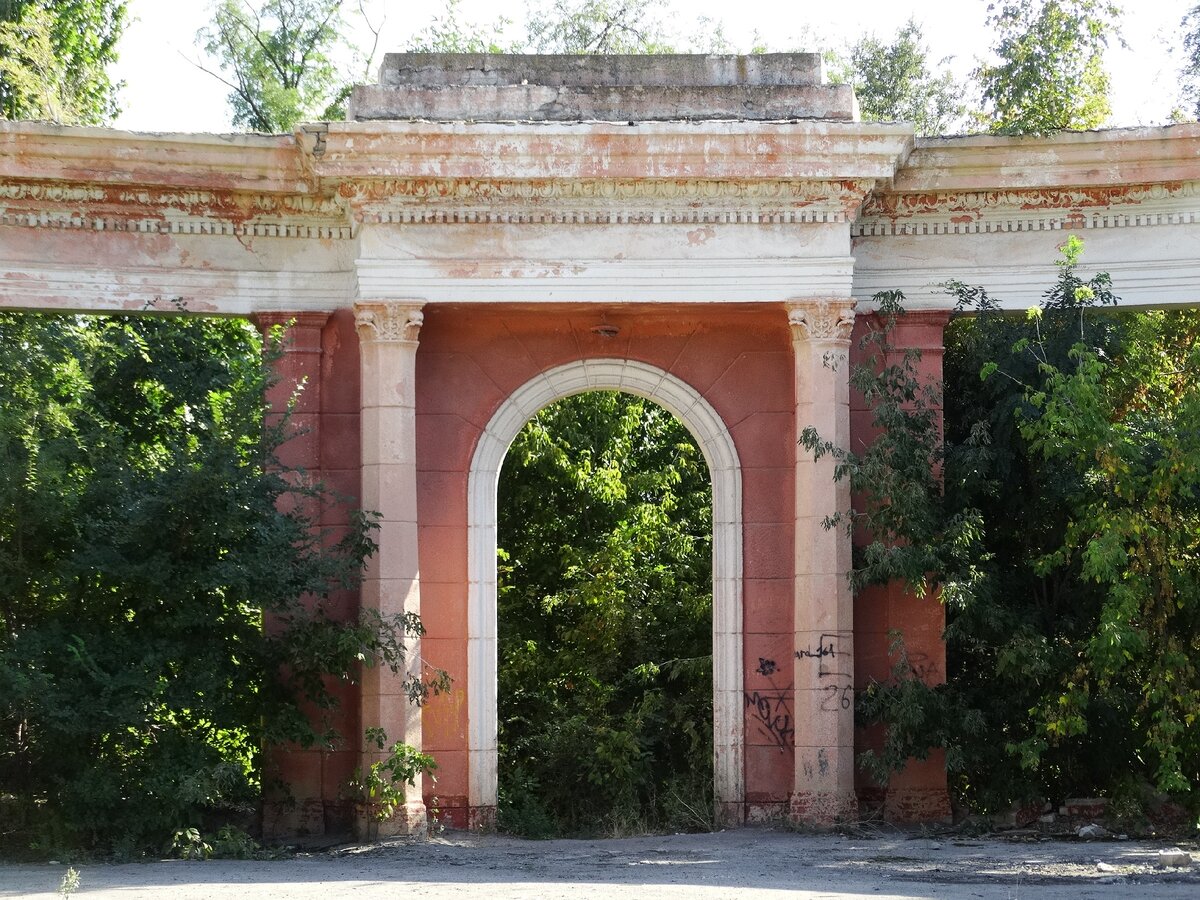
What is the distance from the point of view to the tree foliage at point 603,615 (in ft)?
49.0

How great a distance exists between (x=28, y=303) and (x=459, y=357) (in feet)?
10.8

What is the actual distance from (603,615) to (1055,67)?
8169 mm

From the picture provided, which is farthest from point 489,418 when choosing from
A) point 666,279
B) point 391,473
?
point 666,279

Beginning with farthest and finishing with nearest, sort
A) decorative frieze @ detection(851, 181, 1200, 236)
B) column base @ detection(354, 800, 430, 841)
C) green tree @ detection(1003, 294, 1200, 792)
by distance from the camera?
decorative frieze @ detection(851, 181, 1200, 236) < column base @ detection(354, 800, 430, 841) < green tree @ detection(1003, 294, 1200, 792)

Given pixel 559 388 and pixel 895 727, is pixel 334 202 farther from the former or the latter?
pixel 895 727

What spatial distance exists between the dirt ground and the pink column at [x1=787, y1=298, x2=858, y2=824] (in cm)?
47

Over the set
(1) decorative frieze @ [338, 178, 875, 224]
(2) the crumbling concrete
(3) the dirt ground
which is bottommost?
(3) the dirt ground

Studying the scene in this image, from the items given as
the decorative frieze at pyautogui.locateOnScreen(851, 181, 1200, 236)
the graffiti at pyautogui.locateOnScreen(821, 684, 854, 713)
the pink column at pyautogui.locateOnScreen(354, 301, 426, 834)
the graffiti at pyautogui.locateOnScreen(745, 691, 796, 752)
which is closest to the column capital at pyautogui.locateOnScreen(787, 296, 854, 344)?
the decorative frieze at pyautogui.locateOnScreen(851, 181, 1200, 236)

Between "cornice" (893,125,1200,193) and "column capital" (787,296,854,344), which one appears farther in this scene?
"cornice" (893,125,1200,193)

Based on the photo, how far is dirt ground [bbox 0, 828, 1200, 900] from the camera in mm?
8242

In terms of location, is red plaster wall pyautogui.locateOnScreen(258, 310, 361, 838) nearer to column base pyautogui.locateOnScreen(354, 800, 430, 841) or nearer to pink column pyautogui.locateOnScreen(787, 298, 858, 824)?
column base pyautogui.locateOnScreen(354, 800, 430, 841)

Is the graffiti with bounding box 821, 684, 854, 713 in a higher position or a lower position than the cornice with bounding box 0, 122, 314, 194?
lower

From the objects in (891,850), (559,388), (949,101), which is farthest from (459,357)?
(949,101)

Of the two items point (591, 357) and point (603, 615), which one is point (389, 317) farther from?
point (603, 615)
